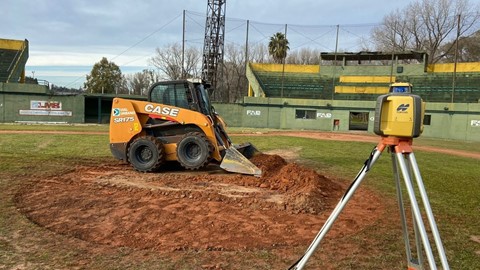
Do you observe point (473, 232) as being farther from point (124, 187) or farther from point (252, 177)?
point (124, 187)

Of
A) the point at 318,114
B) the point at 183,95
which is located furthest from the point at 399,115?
the point at 318,114

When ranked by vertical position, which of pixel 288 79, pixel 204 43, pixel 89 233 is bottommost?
pixel 89 233

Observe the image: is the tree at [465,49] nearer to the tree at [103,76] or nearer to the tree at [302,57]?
the tree at [302,57]

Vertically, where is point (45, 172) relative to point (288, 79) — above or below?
below

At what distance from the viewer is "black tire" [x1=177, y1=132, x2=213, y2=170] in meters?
9.28

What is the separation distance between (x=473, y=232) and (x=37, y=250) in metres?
5.97

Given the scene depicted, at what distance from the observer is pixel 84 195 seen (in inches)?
278

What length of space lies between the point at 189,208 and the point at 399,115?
4369mm

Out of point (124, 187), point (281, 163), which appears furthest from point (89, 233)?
point (281, 163)

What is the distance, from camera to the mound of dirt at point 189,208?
5082 mm

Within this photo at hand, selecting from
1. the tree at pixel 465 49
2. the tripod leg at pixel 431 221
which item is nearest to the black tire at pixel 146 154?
the tripod leg at pixel 431 221

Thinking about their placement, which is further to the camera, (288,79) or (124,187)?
(288,79)

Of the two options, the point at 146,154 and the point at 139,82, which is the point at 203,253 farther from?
the point at 139,82

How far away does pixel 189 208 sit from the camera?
638cm
